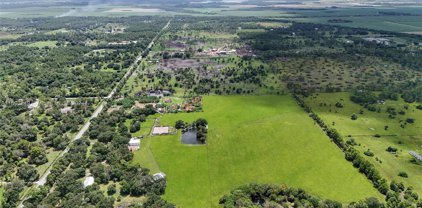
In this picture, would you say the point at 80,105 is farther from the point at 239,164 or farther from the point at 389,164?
the point at 389,164

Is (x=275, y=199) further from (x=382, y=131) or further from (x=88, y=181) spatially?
(x=382, y=131)

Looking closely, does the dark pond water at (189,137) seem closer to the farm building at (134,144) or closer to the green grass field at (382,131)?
the farm building at (134,144)

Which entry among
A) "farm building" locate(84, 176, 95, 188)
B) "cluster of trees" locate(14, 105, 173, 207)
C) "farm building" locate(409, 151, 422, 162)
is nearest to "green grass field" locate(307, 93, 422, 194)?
"farm building" locate(409, 151, 422, 162)

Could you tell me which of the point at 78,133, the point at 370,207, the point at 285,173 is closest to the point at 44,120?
the point at 78,133

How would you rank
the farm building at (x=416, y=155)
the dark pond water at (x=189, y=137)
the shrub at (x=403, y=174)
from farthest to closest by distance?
the dark pond water at (x=189, y=137), the farm building at (x=416, y=155), the shrub at (x=403, y=174)

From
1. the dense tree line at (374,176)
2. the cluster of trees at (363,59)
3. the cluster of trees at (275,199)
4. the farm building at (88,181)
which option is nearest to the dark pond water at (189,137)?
the cluster of trees at (275,199)

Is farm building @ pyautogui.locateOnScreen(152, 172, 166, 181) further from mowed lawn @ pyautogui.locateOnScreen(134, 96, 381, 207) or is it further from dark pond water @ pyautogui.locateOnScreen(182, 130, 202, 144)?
dark pond water @ pyautogui.locateOnScreen(182, 130, 202, 144)

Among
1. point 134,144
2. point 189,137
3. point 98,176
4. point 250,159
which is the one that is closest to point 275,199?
point 250,159
